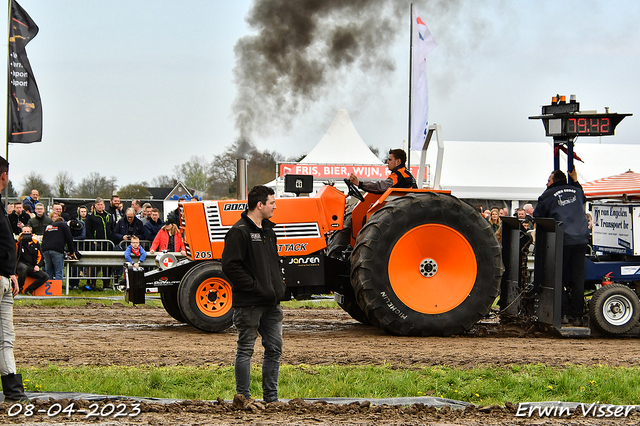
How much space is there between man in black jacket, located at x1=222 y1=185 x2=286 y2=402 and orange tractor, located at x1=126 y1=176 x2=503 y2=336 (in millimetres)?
2906

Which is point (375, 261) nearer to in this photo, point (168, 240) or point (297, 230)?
point (297, 230)

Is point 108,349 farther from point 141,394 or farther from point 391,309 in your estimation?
point 391,309

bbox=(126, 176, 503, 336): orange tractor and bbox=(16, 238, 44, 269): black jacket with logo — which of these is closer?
bbox=(126, 176, 503, 336): orange tractor

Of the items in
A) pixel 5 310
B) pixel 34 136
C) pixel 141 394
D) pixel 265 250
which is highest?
pixel 34 136

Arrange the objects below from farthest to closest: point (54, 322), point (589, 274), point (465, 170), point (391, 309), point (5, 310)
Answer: point (465, 170) < point (54, 322) < point (589, 274) < point (391, 309) < point (5, 310)

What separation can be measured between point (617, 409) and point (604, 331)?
11.7 feet

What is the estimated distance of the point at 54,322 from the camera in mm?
9523

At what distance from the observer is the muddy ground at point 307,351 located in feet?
15.5

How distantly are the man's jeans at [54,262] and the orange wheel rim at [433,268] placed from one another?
25.9 ft

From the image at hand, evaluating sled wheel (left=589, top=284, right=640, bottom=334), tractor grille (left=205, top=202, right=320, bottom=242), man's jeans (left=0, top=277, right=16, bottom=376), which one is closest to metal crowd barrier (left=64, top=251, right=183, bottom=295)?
tractor grille (left=205, top=202, right=320, bottom=242)

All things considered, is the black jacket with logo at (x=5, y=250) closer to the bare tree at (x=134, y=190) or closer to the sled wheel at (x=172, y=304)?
the sled wheel at (x=172, y=304)

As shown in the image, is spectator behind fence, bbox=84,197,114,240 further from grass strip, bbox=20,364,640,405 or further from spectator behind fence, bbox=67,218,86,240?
grass strip, bbox=20,364,640,405

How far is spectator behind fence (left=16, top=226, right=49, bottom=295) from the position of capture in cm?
1245

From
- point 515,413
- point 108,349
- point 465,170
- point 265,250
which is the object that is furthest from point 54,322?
point 465,170
